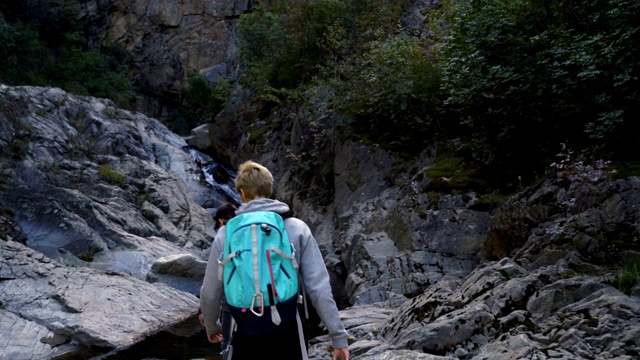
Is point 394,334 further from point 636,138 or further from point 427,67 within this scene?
point 427,67

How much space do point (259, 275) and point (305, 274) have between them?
35 centimetres

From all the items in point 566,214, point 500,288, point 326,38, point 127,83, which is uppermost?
point 127,83

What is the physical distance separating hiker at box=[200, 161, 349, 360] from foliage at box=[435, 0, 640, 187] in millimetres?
5114

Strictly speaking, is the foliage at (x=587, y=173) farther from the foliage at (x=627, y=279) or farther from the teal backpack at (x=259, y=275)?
the teal backpack at (x=259, y=275)

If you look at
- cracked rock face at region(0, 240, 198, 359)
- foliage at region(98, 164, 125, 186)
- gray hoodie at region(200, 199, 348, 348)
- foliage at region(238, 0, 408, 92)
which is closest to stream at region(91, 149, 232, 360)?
cracked rock face at region(0, 240, 198, 359)

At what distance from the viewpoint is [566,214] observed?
22.6 ft

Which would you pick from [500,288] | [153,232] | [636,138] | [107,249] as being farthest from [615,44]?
[153,232]

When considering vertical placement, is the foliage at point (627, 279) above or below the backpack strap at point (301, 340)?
below

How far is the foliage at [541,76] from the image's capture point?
6809 millimetres

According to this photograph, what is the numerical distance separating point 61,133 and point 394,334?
16776mm

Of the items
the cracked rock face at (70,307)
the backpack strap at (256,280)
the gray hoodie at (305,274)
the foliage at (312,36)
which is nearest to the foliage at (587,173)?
the gray hoodie at (305,274)

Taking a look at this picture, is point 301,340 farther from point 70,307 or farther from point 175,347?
point 70,307

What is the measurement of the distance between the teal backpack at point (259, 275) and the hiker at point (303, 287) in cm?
5

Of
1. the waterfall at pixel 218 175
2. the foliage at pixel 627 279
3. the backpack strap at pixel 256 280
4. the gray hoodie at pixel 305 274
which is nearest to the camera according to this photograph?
the backpack strap at pixel 256 280
